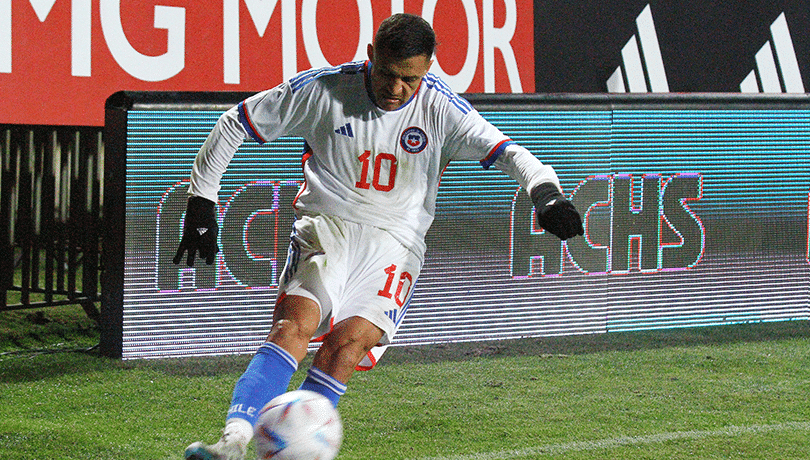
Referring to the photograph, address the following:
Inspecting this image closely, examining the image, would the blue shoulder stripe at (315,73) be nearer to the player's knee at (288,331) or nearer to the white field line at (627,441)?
the player's knee at (288,331)

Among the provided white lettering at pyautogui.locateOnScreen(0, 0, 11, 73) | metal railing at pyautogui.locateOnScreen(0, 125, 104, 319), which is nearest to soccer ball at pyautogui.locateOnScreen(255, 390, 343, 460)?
metal railing at pyautogui.locateOnScreen(0, 125, 104, 319)

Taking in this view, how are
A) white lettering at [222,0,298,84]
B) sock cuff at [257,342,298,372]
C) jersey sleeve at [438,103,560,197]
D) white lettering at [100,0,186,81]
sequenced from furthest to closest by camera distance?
white lettering at [222,0,298,84] < white lettering at [100,0,186,81] < jersey sleeve at [438,103,560,197] < sock cuff at [257,342,298,372]

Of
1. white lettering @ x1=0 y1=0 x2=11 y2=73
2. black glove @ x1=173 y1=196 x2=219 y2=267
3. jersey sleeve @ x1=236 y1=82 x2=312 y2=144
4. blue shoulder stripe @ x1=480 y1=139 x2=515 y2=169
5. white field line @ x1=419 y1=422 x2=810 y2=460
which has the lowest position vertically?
white field line @ x1=419 y1=422 x2=810 y2=460

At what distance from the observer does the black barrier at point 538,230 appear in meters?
5.21

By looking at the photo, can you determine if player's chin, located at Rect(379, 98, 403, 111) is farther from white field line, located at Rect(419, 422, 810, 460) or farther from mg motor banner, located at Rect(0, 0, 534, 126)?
mg motor banner, located at Rect(0, 0, 534, 126)

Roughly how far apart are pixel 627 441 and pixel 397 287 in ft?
4.53

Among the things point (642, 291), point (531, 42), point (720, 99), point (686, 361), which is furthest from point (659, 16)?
point (686, 361)

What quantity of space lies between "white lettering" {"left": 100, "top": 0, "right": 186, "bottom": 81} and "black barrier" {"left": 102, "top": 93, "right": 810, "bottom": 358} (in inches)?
122

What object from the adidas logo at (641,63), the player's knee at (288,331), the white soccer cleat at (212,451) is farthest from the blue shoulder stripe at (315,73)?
the adidas logo at (641,63)

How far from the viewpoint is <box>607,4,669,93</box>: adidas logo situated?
9508mm

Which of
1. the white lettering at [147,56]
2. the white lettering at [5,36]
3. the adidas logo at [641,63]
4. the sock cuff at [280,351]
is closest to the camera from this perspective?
the sock cuff at [280,351]

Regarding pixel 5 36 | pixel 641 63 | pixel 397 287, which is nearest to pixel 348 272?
pixel 397 287

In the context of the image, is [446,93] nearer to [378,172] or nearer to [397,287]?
[378,172]

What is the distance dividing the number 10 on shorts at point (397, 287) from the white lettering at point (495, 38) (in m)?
6.02
